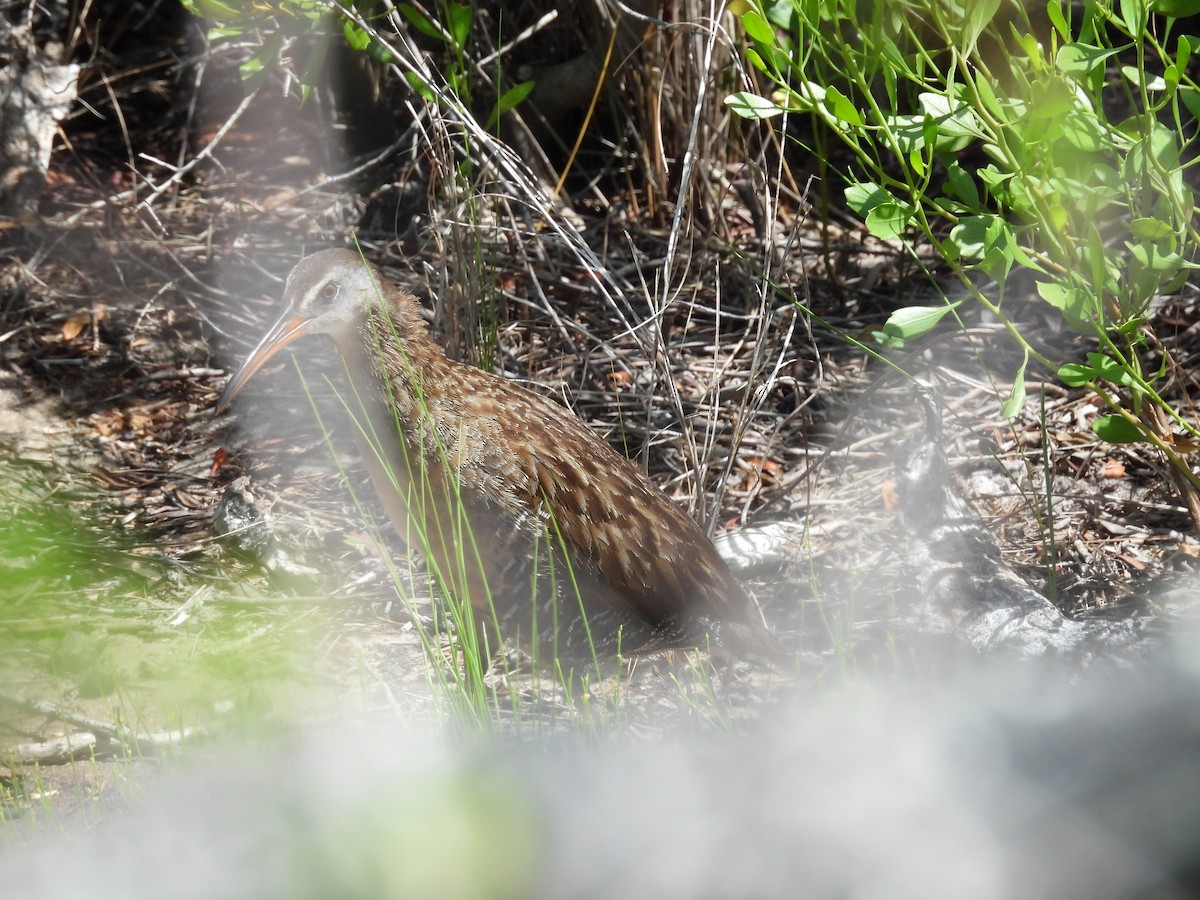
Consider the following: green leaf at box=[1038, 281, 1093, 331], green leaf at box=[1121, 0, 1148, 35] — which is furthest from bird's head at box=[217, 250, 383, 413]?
green leaf at box=[1121, 0, 1148, 35]

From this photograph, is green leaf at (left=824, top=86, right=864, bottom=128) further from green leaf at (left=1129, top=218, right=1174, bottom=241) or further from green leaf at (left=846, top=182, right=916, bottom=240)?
green leaf at (left=1129, top=218, right=1174, bottom=241)

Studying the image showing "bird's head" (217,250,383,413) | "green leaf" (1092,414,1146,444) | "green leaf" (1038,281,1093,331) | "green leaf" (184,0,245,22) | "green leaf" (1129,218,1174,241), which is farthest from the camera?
"bird's head" (217,250,383,413)

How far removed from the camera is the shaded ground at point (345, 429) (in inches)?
129

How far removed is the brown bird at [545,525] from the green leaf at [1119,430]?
110 centimetres

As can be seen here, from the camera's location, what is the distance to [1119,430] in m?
2.74

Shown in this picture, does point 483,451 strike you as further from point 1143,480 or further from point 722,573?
point 1143,480

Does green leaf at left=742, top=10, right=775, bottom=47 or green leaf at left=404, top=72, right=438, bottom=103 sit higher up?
green leaf at left=742, top=10, right=775, bottom=47

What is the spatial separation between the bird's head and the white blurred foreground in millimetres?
1507

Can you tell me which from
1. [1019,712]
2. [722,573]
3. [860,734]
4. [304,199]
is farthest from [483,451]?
[304,199]

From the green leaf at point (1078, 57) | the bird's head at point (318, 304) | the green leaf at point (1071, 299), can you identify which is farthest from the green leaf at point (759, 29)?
the bird's head at point (318, 304)

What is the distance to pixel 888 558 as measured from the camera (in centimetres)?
370

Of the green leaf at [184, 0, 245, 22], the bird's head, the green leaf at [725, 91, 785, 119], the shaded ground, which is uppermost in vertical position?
the green leaf at [184, 0, 245, 22]

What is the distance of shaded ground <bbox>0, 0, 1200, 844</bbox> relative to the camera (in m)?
3.27

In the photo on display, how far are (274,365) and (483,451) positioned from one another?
220 centimetres
